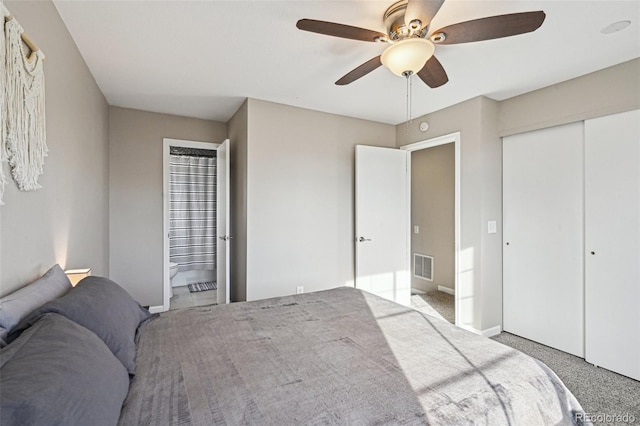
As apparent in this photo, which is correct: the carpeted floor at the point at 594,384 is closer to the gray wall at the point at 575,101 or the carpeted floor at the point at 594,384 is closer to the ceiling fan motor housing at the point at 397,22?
the gray wall at the point at 575,101

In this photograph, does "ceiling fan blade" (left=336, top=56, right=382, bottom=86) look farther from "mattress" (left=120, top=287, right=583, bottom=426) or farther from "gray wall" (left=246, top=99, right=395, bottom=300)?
"mattress" (left=120, top=287, right=583, bottom=426)

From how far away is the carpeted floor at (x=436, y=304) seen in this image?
3.91 meters

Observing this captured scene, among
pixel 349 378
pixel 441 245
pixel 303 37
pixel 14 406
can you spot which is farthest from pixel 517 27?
pixel 441 245

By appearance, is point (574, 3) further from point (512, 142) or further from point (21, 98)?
point (21, 98)

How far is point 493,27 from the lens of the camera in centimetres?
160

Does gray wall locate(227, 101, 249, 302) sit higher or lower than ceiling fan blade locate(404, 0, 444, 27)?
lower

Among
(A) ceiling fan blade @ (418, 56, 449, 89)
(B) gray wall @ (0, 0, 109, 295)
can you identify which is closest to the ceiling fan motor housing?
(A) ceiling fan blade @ (418, 56, 449, 89)

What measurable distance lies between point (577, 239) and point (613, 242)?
0.29m

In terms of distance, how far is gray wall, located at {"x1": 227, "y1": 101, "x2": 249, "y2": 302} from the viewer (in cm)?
344

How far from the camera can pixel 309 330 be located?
5.68 feet

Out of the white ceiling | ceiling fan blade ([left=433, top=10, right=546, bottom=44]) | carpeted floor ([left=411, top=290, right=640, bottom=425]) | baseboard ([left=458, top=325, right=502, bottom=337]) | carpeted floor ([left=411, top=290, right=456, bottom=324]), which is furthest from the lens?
carpeted floor ([left=411, top=290, right=456, bottom=324])

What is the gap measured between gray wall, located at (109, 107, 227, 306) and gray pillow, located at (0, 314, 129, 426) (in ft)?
9.95

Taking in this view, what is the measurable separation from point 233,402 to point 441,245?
172 inches

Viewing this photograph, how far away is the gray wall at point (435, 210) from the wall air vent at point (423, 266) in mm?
Answer: 64
